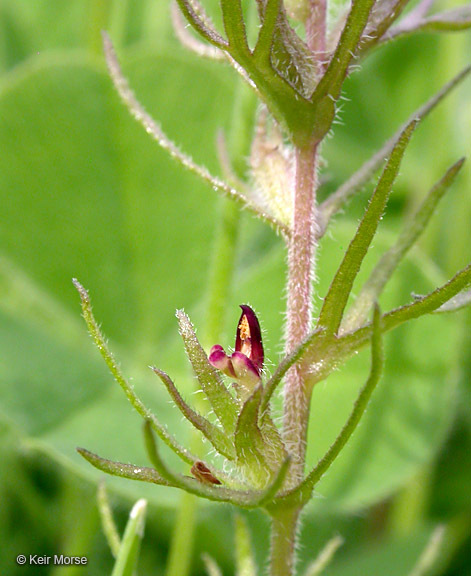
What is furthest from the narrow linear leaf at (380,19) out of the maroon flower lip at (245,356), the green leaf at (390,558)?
the green leaf at (390,558)

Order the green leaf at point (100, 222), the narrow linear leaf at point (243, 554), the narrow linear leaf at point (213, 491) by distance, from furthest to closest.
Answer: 1. the green leaf at point (100, 222)
2. the narrow linear leaf at point (243, 554)
3. the narrow linear leaf at point (213, 491)

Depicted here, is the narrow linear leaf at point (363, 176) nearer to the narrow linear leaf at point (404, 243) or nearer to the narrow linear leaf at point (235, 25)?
the narrow linear leaf at point (404, 243)

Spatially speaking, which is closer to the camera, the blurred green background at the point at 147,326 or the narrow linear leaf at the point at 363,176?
the narrow linear leaf at the point at 363,176

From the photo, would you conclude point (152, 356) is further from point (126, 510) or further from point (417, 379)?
point (417, 379)

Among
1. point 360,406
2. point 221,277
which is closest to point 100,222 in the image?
point 221,277

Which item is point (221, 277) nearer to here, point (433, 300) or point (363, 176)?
point (363, 176)
